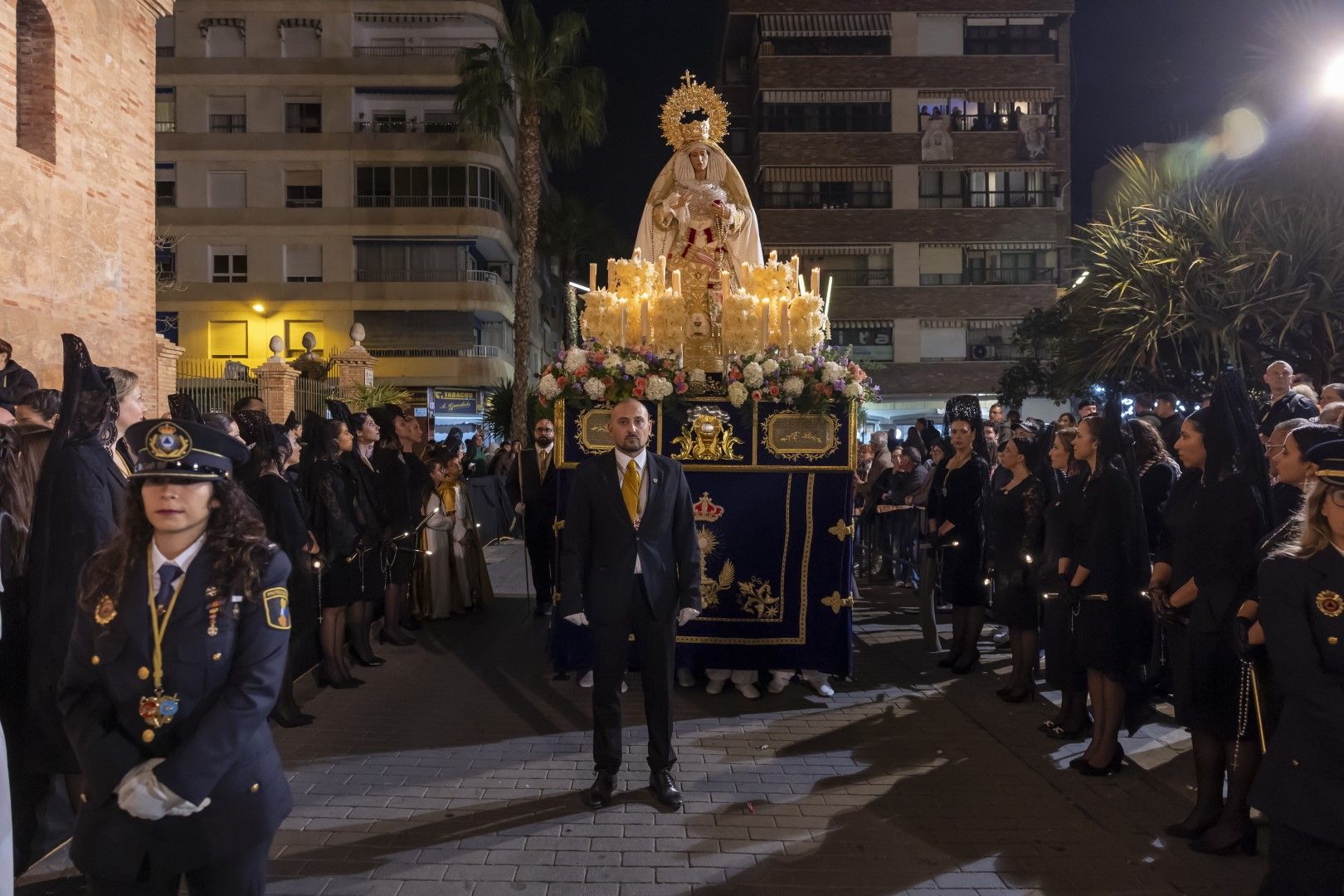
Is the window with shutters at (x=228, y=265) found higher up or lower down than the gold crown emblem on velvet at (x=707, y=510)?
higher up

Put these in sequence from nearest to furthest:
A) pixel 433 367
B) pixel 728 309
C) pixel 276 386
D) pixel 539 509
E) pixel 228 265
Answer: pixel 728 309 → pixel 539 509 → pixel 276 386 → pixel 228 265 → pixel 433 367

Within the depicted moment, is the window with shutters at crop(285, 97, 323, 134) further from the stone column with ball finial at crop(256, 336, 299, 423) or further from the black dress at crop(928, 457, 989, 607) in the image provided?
the black dress at crop(928, 457, 989, 607)

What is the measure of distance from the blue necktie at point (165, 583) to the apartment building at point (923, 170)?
39543 millimetres

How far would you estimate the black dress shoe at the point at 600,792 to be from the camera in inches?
216

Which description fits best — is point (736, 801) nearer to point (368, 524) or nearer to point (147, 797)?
point (147, 797)

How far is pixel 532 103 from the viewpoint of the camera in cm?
2680

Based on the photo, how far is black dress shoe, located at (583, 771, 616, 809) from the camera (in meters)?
5.49

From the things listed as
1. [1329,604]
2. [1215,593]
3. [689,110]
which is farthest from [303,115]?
[1329,604]

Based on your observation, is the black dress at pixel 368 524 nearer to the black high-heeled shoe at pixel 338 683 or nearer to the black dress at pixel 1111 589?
the black high-heeled shoe at pixel 338 683

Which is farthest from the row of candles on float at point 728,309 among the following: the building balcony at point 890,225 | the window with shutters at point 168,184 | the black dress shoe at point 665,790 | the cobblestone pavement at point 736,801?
the window with shutters at point 168,184

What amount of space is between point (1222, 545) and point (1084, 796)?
5.65 ft

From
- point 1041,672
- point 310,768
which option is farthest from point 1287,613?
point 1041,672

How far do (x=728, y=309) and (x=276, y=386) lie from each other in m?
12.4

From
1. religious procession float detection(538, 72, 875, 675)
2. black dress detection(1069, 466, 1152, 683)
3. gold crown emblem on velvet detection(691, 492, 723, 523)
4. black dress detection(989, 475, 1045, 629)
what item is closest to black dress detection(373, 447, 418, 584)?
religious procession float detection(538, 72, 875, 675)
